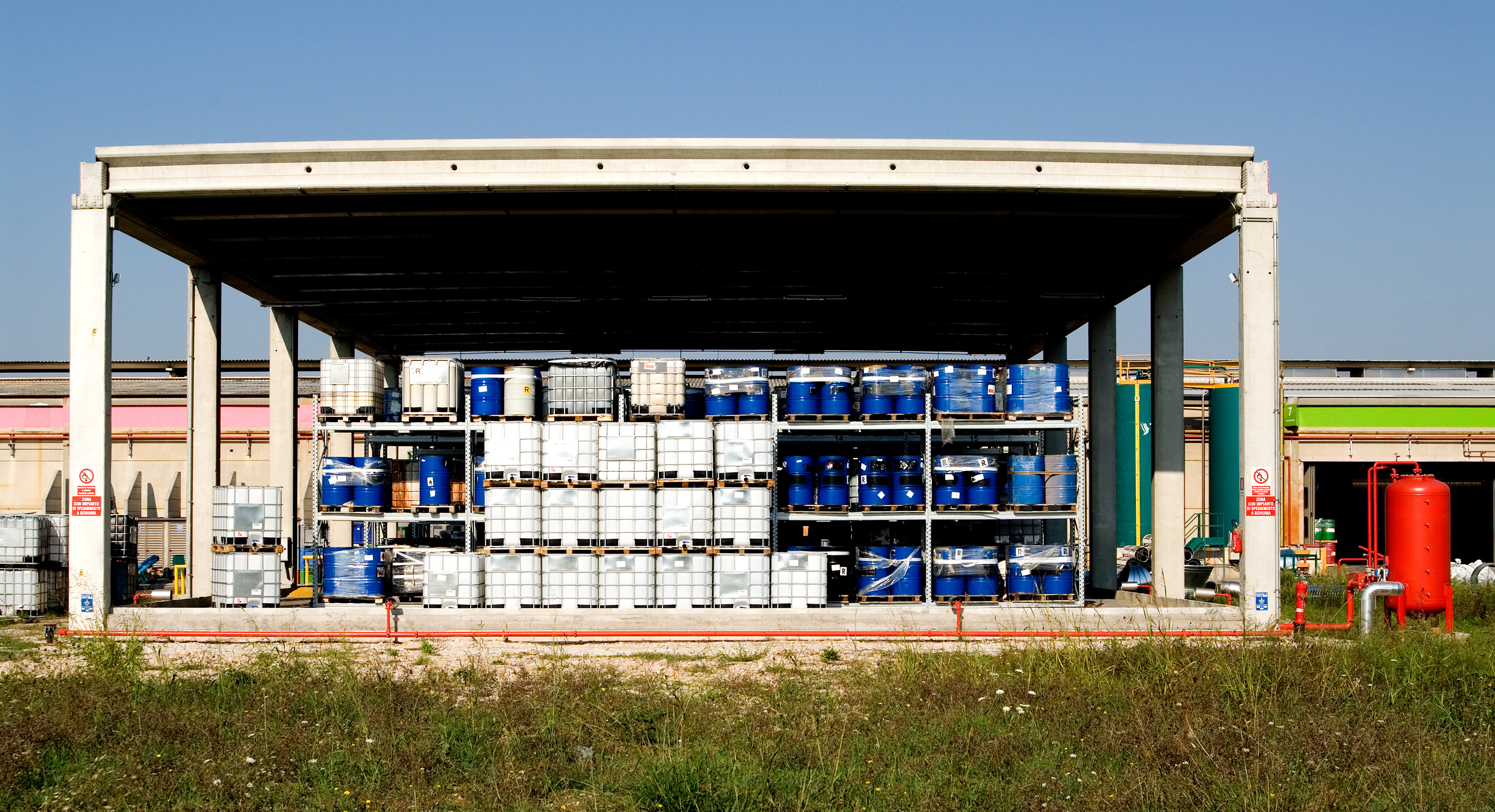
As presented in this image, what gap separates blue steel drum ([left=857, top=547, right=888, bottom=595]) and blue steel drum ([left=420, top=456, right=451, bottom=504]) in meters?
6.65

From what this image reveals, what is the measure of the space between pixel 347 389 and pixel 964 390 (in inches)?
381

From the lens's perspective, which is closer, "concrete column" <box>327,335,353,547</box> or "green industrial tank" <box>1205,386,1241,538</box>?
"concrete column" <box>327,335,353,547</box>

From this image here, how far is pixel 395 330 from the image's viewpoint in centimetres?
2664

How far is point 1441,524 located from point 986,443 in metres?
6.97

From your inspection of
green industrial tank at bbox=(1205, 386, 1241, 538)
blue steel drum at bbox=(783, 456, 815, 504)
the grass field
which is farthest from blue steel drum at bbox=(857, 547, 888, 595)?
green industrial tank at bbox=(1205, 386, 1241, 538)

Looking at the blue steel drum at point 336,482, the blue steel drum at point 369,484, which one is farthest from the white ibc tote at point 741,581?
the blue steel drum at point 336,482

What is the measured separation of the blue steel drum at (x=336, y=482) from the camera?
17.5 m

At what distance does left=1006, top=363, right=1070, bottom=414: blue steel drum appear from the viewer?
17375 millimetres

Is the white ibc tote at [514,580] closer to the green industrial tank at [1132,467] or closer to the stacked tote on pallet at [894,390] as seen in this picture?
the stacked tote on pallet at [894,390]

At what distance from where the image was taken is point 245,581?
16.4 metres

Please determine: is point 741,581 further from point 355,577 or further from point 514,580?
point 355,577

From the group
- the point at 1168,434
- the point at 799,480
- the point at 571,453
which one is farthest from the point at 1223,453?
the point at 571,453

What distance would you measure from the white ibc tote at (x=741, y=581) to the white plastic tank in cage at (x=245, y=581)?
257 inches

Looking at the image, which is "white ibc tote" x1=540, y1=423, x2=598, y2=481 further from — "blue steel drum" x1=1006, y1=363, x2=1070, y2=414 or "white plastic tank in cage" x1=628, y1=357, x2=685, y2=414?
"blue steel drum" x1=1006, y1=363, x2=1070, y2=414
